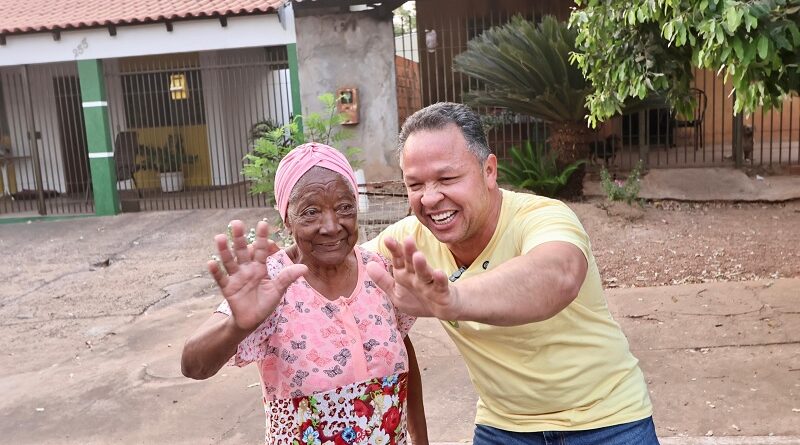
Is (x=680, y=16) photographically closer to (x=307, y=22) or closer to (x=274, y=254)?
(x=274, y=254)

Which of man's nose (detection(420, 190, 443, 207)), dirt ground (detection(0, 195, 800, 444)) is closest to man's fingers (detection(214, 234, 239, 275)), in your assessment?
man's nose (detection(420, 190, 443, 207))

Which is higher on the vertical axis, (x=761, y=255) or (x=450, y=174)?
(x=450, y=174)

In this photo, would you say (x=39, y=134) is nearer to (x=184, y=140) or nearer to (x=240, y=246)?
(x=184, y=140)

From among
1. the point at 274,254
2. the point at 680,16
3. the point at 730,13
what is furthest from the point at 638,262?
the point at 274,254

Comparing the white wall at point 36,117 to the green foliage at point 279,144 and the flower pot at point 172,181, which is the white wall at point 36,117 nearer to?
the flower pot at point 172,181

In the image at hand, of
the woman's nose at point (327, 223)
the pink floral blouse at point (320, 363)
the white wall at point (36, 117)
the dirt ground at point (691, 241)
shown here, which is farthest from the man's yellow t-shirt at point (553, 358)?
the white wall at point (36, 117)

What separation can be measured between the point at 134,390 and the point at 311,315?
135 inches

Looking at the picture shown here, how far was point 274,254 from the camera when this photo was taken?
1.98 meters

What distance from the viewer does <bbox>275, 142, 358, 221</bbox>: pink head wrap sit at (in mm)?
1945

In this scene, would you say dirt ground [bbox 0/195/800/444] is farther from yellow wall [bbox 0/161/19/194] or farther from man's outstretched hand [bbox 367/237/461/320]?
yellow wall [bbox 0/161/19/194]

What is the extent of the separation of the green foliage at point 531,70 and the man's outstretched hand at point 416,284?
770 centimetres

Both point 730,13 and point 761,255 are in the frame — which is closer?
point 730,13

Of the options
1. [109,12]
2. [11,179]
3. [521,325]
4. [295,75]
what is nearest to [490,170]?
[521,325]

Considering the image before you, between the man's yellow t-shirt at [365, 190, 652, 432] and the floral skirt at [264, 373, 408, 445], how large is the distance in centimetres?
33
